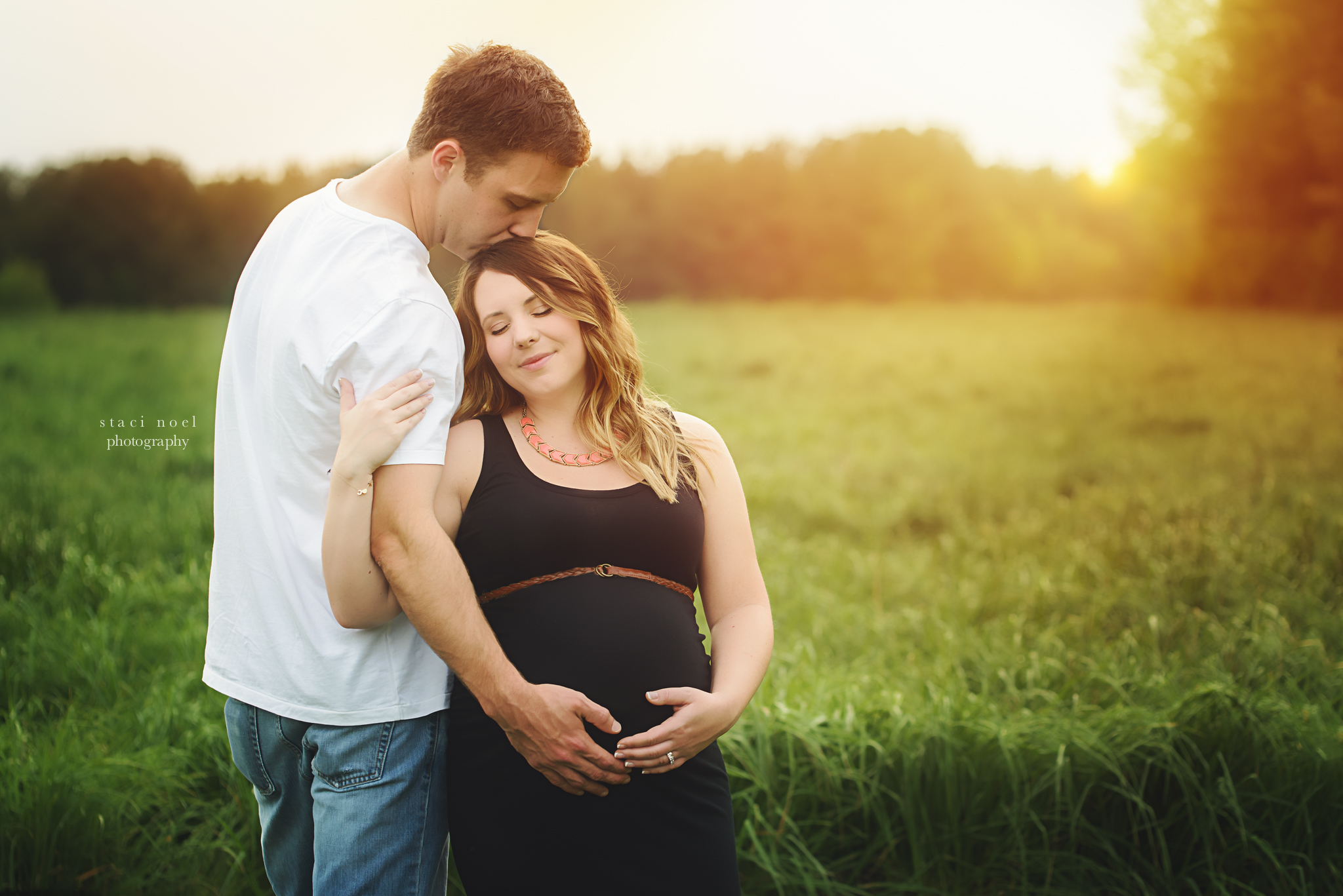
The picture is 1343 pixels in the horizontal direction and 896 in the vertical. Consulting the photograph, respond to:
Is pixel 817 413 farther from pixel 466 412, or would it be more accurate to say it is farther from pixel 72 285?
pixel 72 285

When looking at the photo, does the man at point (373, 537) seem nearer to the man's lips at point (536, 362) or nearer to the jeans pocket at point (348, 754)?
the jeans pocket at point (348, 754)

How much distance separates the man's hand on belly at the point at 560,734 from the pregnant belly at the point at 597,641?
49mm

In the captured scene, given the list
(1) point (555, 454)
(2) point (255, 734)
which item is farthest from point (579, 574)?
(2) point (255, 734)

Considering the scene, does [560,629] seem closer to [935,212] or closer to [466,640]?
[466,640]

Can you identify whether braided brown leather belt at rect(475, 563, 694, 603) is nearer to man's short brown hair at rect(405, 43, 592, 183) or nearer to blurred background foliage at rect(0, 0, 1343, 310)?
man's short brown hair at rect(405, 43, 592, 183)

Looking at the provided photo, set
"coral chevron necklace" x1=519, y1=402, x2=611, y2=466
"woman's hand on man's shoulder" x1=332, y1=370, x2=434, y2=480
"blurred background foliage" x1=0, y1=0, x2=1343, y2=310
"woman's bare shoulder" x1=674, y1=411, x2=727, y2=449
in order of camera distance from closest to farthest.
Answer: "woman's hand on man's shoulder" x1=332, y1=370, x2=434, y2=480 < "coral chevron necklace" x1=519, y1=402, x2=611, y2=466 < "woman's bare shoulder" x1=674, y1=411, x2=727, y2=449 < "blurred background foliage" x1=0, y1=0, x2=1343, y2=310

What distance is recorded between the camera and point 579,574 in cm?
180

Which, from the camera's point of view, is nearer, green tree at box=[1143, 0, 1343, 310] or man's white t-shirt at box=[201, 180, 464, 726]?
man's white t-shirt at box=[201, 180, 464, 726]

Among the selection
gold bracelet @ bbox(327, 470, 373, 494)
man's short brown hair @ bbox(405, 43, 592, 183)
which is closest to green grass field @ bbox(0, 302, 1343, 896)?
gold bracelet @ bbox(327, 470, 373, 494)

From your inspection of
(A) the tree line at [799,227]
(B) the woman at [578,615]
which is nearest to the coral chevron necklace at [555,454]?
(B) the woman at [578,615]

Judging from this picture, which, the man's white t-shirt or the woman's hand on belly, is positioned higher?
the man's white t-shirt

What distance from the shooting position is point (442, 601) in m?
1.56

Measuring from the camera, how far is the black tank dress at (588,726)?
1.74 metres

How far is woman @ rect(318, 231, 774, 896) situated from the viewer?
5.72 ft
